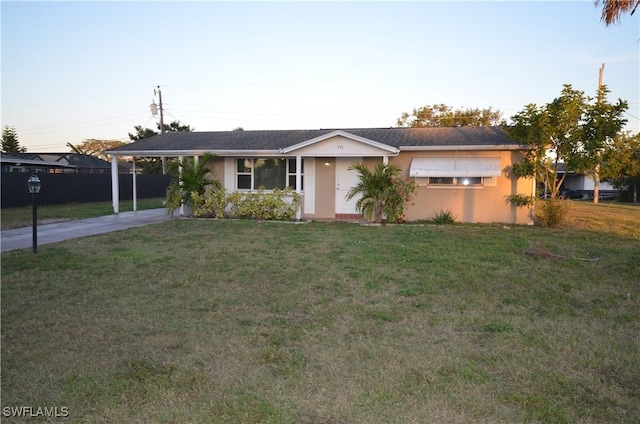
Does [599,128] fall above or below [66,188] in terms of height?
above

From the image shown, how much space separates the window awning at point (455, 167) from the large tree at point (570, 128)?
4.08 ft

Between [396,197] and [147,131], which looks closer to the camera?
[396,197]

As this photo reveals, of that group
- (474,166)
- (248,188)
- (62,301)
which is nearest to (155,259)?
(62,301)

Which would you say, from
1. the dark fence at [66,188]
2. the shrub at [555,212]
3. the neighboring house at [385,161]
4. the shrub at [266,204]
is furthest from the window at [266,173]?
the dark fence at [66,188]

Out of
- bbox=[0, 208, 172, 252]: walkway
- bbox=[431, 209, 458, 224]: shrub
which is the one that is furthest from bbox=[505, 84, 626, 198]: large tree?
bbox=[0, 208, 172, 252]: walkway

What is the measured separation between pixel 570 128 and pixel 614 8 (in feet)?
16.3

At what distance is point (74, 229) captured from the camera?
12.3 m

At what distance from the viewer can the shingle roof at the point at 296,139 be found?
14961 mm

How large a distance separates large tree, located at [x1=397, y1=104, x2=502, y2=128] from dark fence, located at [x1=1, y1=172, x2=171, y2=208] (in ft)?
80.7

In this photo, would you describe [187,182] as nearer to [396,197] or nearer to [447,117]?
[396,197]

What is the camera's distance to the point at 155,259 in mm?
8164

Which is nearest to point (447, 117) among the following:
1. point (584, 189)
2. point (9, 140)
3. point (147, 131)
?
point (584, 189)

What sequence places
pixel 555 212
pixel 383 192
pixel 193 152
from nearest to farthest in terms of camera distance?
pixel 555 212, pixel 383 192, pixel 193 152

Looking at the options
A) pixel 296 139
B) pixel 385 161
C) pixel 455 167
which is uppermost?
pixel 296 139
